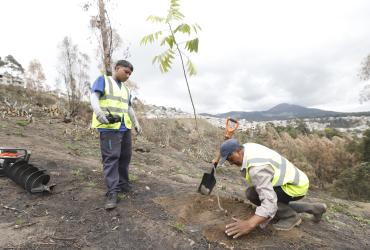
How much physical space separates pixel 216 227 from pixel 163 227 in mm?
603

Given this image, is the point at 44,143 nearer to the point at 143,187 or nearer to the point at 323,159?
the point at 143,187

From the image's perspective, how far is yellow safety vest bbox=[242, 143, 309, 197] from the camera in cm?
349

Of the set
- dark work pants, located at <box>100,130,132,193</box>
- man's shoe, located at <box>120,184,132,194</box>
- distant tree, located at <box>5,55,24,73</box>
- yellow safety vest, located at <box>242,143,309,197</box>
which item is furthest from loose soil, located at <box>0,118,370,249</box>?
distant tree, located at <box>5,55,24,73</box>

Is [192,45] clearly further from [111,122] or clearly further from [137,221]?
[137,221]

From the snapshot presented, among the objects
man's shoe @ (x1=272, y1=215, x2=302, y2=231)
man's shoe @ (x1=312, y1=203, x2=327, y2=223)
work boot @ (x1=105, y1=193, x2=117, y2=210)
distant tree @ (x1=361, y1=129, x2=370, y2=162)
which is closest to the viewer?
man's shoe @ (x1=272, y1=215, x2=302, y2=231)

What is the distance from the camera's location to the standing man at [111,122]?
428 centimetres

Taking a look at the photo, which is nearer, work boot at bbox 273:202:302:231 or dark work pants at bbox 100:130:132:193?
work boot at bbox 273:202:302:231

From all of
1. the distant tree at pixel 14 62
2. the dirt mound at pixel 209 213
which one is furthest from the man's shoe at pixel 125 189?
the distant tree at pixel 14 62

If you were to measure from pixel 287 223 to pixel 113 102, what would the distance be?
270 cm

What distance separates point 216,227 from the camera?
12.2ft

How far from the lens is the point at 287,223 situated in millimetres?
3842

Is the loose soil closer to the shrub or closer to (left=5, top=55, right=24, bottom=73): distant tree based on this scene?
the shrub

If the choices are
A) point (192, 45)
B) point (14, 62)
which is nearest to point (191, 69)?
point (192, 45)

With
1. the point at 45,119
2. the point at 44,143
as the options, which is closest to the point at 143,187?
the point at 44,143
